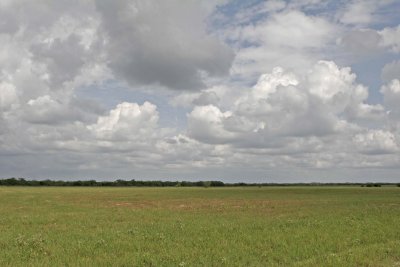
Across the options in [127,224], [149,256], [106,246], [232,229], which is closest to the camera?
[149,256]

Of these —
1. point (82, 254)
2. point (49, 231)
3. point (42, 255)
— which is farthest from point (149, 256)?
point (49, 231)

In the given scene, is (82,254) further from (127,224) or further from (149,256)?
(127,224)

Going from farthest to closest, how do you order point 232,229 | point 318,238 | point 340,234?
point 232,229
point 340,234
point 318,238

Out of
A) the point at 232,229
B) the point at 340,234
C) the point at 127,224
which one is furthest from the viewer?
the point at 127,224

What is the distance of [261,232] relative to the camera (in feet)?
80.9

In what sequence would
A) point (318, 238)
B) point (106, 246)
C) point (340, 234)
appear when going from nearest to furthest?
point (106, 246)
point (318, 238)
point (340, 234)

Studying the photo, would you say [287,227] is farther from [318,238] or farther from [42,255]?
[42,255]

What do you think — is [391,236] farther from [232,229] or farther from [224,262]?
[224,262]

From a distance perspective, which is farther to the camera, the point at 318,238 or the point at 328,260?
the point at 318,238

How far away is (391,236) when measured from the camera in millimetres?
23547

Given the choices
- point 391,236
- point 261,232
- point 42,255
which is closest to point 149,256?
point 42,255

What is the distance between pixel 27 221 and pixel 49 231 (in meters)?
7.33

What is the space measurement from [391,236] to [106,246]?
1470 centimetres

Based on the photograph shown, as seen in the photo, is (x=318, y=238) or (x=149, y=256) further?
(x=318, y=238)
